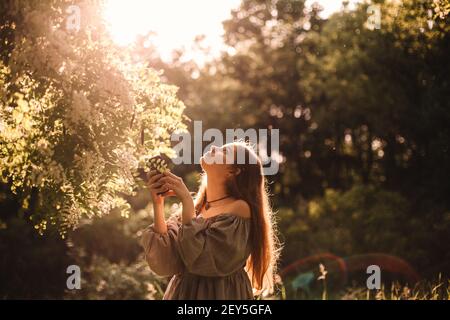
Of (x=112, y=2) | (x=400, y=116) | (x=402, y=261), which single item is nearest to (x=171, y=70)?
(x=400, y=116)

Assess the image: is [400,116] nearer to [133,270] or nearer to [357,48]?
[357,48]

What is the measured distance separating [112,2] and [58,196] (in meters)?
1.65

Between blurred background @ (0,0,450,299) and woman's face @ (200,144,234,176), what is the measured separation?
76cm

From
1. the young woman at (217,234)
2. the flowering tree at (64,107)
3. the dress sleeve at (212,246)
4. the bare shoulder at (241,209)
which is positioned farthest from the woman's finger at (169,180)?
the flowering tree at (64,107)

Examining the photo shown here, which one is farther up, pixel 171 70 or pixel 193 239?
pixel 171 70

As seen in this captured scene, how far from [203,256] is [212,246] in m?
0.09

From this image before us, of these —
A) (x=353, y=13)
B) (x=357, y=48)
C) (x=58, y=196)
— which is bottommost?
(x=58, y=196)

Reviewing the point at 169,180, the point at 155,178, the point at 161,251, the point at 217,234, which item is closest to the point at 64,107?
the point at 155,178

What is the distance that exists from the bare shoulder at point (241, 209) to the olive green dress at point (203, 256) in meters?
0.03

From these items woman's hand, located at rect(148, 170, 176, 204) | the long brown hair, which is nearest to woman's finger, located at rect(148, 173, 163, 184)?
woman's hand, located at rect(148, 170, 176, 204)

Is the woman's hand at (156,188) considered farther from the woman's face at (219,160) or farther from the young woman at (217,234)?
the woman's face at (219,160)

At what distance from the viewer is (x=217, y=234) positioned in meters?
3.79

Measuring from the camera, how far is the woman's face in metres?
4.09

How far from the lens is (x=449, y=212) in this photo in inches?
588
